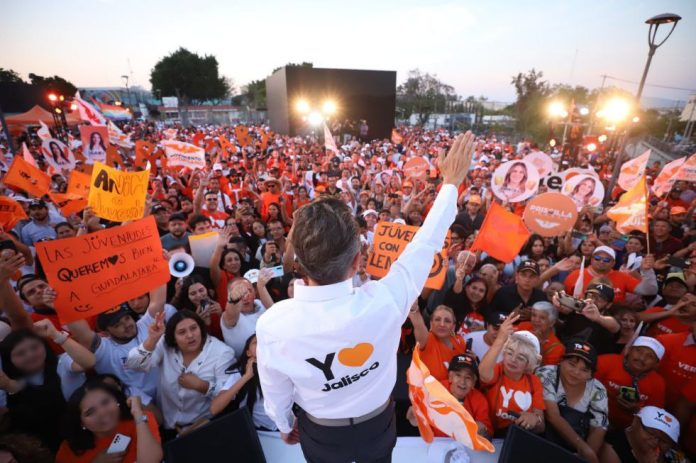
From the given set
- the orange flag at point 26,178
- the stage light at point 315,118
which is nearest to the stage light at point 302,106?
the stage light at point 315,118

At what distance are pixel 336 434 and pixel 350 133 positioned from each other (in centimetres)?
2740

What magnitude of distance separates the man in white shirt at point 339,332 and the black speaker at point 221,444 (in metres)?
0.95

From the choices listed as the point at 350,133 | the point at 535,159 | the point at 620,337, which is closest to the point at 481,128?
the point at 350,133

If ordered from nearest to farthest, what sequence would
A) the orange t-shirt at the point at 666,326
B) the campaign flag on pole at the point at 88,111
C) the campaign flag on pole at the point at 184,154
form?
the orange t-shirt at the point at 666,326, the campaign flag on pole at the point at 184,154, the campaign flag on pole at the point at 88,111

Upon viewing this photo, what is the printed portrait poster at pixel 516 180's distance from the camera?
6047mm

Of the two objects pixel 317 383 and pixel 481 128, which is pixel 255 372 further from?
pixel 481 128

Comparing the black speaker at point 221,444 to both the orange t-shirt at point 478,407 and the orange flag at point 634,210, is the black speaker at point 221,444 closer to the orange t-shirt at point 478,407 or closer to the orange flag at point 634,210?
the orange t-shirt at point 478,407

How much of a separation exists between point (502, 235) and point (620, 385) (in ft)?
6.41

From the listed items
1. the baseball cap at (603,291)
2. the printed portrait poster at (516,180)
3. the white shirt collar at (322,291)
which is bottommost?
the baseball cap at (603,291)

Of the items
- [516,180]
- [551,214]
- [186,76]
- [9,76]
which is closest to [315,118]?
[516,180]

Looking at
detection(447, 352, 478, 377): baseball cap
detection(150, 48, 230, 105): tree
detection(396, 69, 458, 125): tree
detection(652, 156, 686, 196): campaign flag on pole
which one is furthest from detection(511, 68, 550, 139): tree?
detection(150, 48, 230, 105): tree

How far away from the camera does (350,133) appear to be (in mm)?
27344

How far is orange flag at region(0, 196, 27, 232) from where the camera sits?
507 centimetres

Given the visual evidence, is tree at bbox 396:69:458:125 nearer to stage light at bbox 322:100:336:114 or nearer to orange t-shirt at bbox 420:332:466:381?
stage light at bbox 322:100:336:114
